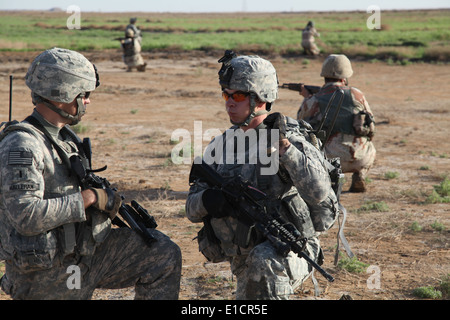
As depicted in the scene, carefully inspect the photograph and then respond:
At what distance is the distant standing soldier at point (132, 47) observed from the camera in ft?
72.4

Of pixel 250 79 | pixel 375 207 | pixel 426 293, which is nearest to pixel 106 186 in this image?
pixel 250 79

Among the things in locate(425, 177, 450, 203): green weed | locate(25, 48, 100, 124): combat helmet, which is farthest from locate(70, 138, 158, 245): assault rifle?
locate(425, 177, 450, 203): green weed

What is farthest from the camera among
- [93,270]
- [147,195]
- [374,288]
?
[147,195]

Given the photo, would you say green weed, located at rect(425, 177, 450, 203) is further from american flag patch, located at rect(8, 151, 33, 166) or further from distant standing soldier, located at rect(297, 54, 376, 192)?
american flag patch, located at rect(8, 151, 33, 166)

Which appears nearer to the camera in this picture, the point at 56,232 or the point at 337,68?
the point at 56,232

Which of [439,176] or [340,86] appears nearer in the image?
[340,86]

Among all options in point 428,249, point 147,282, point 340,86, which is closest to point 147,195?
point 340,86

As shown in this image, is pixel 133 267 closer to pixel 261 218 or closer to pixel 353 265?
pixel 261 218

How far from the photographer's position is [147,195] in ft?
28.2

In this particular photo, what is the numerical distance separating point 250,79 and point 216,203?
2.97 feet

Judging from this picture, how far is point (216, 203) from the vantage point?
3900mm
